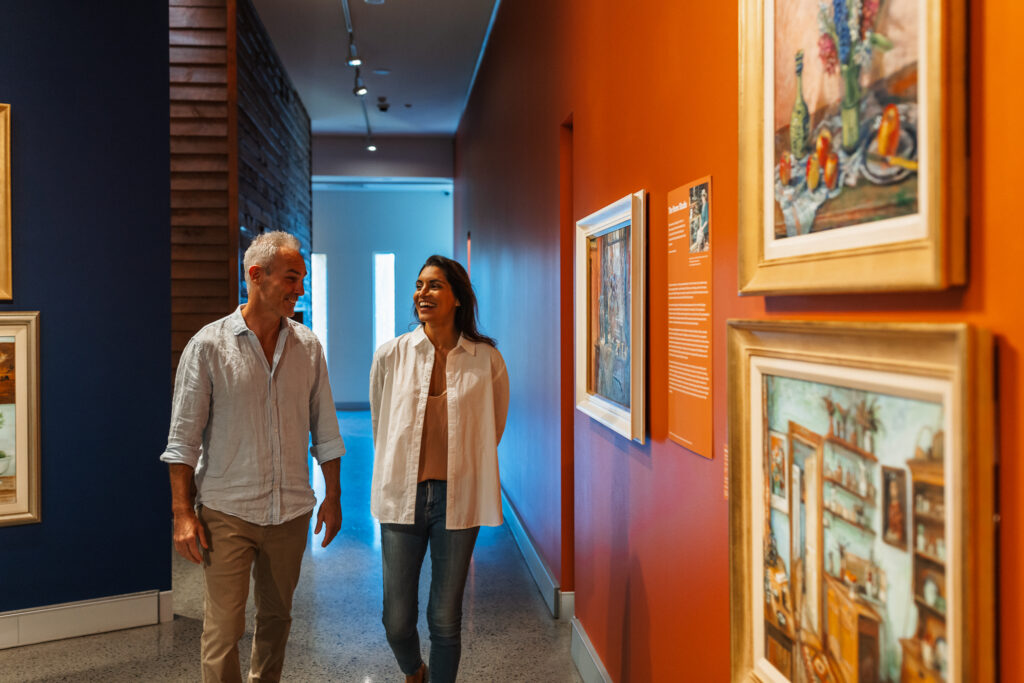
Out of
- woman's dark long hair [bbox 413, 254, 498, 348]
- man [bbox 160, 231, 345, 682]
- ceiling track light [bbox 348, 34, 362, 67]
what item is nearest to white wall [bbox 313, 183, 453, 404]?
ceiling track light [bbox 348, 34, 362, 67]

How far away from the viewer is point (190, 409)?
2398 mm

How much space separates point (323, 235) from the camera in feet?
43.8

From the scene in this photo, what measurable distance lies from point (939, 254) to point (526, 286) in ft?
13.6

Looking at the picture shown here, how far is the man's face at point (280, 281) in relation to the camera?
250 cm

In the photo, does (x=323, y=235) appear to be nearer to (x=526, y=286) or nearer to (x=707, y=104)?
(x=526, y=286)

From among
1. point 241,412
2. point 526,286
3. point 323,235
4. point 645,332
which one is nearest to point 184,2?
point 526,286

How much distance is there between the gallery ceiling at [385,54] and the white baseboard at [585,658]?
4784 mm

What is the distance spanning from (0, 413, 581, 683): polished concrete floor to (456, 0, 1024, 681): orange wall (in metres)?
0.37

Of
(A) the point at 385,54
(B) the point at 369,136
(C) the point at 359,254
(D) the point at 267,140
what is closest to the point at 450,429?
(D) the point at 267,140

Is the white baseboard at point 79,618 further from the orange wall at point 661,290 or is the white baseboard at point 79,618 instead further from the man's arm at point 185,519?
the orange wall at point 661,290

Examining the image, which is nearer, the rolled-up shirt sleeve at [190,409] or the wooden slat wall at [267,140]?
the rolled-up shirt sleeve at [190,409]

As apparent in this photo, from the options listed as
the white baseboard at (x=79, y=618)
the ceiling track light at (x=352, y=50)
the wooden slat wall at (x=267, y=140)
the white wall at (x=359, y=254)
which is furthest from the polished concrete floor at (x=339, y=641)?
the white wall at (x=359, y=254)

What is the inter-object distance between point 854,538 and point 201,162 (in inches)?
205

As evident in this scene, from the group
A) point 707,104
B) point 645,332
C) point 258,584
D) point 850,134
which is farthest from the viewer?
point 258,584
